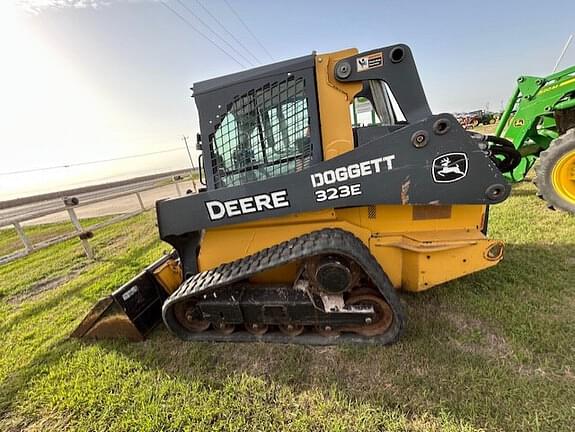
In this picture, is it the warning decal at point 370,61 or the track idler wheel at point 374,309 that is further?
the track idler wheel at point 374,309

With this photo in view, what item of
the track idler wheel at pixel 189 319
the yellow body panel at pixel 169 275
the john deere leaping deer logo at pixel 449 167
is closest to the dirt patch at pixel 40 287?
the yellow body panel at pixel 169 275

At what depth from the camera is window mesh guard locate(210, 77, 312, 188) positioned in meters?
2.28

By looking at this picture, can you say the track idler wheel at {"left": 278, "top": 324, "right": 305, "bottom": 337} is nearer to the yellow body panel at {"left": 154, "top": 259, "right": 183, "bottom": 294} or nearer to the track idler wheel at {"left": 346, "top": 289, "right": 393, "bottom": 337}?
the track idler wheel at {"left": 346, "top": 289, "right": 393, "bottom": 337}

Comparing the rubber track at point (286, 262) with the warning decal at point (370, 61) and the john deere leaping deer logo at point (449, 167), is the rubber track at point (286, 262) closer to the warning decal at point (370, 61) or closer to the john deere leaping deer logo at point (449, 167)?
the john deere leaping deer logo at point (449, 167)

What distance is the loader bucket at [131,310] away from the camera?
2.65 meters

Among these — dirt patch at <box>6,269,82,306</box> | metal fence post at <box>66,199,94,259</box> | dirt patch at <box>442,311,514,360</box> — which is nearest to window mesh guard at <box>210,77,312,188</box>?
dirt patch at <box>442,311,514,360</box>

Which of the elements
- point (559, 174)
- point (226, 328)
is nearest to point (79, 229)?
point (226, 328)

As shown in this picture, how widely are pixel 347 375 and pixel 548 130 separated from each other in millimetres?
6194

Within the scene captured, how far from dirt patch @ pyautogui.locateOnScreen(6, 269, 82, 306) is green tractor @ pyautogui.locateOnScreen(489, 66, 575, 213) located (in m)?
6.23

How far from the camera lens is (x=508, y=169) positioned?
9.43 feet

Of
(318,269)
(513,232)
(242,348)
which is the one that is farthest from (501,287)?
(242,348)

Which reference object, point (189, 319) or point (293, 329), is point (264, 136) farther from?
point (189, 319)

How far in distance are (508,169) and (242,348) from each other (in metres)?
2.98

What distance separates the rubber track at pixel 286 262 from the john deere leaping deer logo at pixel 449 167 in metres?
0.76
